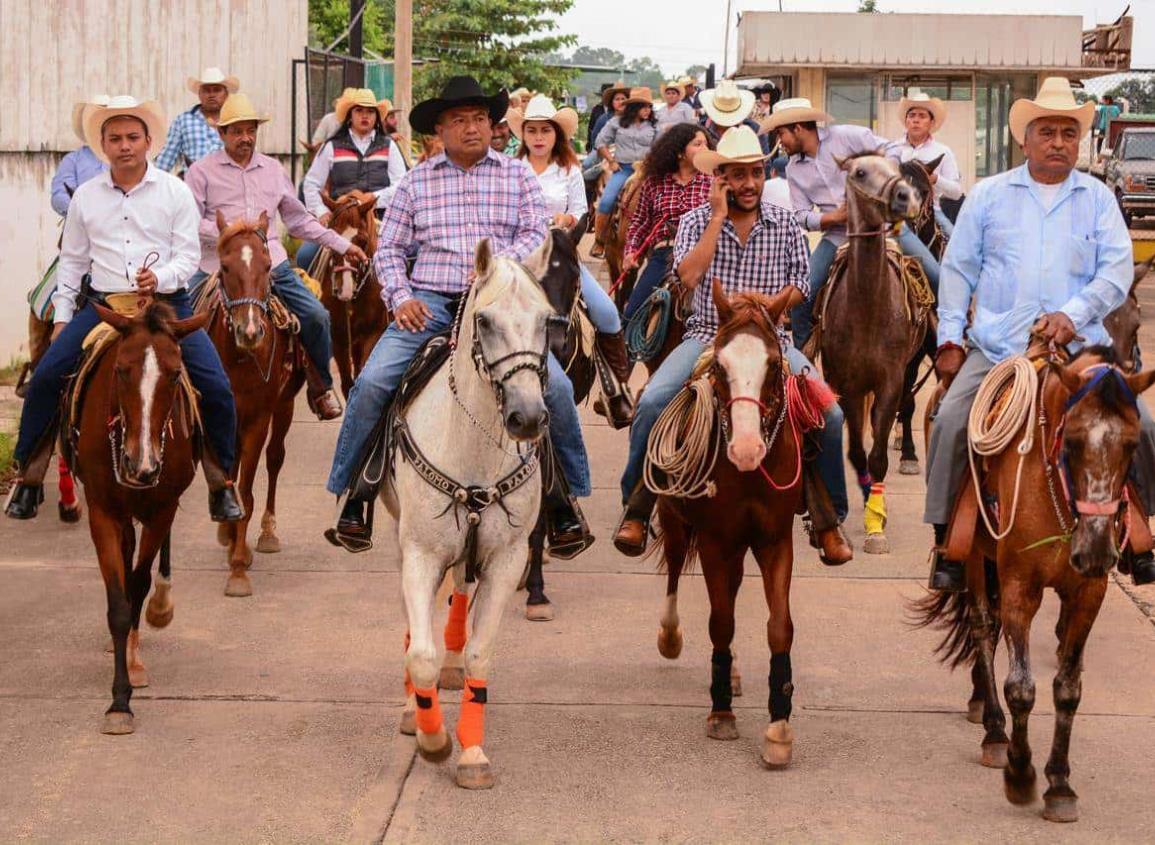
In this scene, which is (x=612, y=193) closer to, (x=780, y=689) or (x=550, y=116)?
(x=550, y=116)

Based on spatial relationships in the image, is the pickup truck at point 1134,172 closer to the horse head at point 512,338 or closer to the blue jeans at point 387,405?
the blue jeans at point 387,405

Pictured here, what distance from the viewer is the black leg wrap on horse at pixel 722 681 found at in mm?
7734

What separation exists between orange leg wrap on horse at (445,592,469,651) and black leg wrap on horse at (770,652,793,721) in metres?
1.49

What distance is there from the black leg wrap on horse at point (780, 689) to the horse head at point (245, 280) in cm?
401

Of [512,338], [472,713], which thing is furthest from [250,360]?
[512,338]

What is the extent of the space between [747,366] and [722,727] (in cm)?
172

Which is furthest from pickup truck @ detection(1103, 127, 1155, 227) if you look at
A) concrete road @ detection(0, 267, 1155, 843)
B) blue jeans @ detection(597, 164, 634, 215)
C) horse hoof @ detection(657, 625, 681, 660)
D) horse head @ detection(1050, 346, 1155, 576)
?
horse head @ detection(1050, 346, 1155, 576)

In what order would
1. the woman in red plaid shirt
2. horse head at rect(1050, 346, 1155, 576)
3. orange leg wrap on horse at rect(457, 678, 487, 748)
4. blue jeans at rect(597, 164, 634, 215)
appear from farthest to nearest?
blue jeans at rect(597, 164, 634, 215) → the woman in red plaid shirt → orange leg wrap on horse at rect(457, 678, 487, 748) → horse head at rect(1050, 346, 1155, 576)

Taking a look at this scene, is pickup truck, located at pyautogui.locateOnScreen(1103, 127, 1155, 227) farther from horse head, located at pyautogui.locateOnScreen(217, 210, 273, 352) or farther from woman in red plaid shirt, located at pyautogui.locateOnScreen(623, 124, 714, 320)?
horse head, located at pyautogui.locateOnScreen(217, 210, 273, 352)

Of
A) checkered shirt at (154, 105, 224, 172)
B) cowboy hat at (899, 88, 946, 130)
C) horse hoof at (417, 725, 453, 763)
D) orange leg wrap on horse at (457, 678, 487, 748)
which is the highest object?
cowboy hat at (899, 88, 946, 130)

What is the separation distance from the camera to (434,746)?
23.1ft

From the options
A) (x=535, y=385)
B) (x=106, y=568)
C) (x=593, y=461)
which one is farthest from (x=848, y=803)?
(x=593, y=461)

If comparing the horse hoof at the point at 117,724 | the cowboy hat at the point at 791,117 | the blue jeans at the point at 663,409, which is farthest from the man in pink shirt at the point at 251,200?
the horse hoof at the point at 117,724

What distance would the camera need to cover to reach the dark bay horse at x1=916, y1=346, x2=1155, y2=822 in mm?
6363
